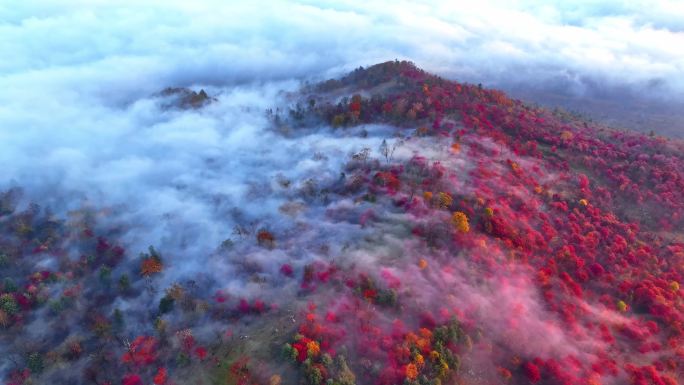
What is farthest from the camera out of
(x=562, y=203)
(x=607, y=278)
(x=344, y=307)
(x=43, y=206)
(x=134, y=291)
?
(x=43, y=206)

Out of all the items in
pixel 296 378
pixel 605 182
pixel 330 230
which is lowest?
pixel 296 378

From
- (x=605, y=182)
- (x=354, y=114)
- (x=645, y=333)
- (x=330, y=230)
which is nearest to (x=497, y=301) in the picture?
(x=645, y=333)

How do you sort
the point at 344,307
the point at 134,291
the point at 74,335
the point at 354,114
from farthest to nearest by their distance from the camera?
the point at 354,114, the point at 134,291, the point at 74,335, the point at 344,307

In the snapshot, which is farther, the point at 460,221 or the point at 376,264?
the point at 460,221

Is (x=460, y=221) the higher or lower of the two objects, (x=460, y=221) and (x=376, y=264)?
the higher

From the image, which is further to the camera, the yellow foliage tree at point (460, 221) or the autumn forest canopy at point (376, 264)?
the yellow foliage tree at point (460, 221)

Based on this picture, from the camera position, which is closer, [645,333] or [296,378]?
[296,378]

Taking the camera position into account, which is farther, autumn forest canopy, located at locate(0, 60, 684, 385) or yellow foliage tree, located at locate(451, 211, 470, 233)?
yellow foliage tree, located at locate(451, 211, 470, 233)

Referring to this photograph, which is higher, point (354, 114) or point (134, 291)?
point (354, 114)

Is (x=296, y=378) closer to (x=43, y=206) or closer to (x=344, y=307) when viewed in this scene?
(x=344, y=307)

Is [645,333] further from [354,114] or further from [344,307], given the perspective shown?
[354,114]
